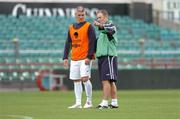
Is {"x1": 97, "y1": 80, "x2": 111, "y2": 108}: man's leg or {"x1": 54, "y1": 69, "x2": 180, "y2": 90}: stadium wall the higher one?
{"x1": 97, "y1": 80, "x2": 111, "y2": 108}: man's leg

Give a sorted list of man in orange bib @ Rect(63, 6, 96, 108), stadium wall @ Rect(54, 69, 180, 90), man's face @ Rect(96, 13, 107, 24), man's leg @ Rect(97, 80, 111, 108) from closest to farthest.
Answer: man's face @ Rect(96, 13, 107, 24) < man's leg @ Rect(97, 80, 111, 108) < man in orange bib @ Rect(63, 6, 96, 108) < stadium wall @ Rect(54, 69, 180, 90)

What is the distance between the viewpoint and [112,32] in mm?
14727

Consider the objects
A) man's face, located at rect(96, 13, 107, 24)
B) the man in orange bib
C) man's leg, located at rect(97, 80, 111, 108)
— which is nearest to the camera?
man's face, located at rect(96, 13, 107, 24)

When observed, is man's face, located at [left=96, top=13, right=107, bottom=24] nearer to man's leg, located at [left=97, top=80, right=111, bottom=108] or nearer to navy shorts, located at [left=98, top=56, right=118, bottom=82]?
navy shorts, located at [left=98, top=56, right=118, bottom=82]

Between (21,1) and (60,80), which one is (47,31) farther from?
(60,80)

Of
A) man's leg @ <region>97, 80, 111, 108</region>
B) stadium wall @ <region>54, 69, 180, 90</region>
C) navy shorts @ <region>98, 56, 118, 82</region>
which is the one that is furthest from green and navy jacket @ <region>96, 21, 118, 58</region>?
stadium wall @ <region>54, 69, 180, 90</region>

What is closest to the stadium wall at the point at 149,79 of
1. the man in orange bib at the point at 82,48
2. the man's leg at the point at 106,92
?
the man in orange bib at the point at 82,48

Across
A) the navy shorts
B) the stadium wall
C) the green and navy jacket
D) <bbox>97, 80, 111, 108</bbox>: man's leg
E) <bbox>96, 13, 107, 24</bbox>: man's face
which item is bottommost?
the stadium wall

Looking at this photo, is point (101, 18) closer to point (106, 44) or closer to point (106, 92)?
point (106, 44)

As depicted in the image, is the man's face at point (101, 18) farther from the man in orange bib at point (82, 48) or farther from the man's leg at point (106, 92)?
the man's leg at point (106, 92)

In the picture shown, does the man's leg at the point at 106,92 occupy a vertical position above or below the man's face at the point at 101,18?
below

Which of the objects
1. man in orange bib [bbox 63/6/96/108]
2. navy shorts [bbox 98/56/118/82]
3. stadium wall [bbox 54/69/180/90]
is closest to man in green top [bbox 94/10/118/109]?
navy shorts [bbox 98/56/118/82]

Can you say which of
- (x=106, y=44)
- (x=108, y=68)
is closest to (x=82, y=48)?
(x=106, y=44)

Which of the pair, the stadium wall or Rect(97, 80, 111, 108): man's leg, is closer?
Rect(97, 80, 111, 108): man's leg
